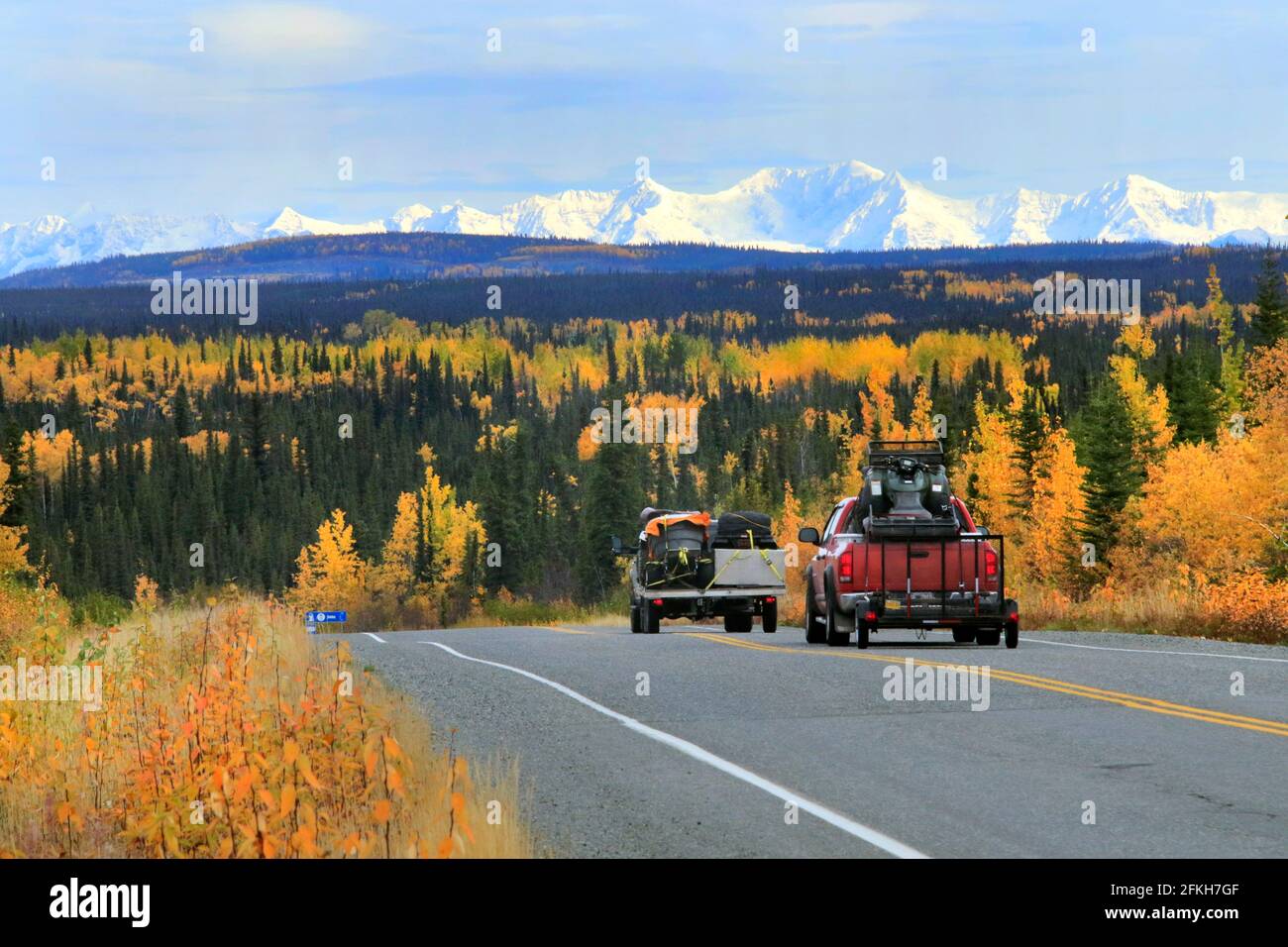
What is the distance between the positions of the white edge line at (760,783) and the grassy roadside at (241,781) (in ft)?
4.94

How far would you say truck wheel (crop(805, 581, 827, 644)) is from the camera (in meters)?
22.9

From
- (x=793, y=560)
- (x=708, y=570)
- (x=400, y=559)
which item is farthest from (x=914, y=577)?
(x=400, y=559)

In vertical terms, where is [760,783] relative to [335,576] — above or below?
above

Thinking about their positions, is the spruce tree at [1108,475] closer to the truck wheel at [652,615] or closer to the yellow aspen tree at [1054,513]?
the yellow aspen tree at [1054,513]

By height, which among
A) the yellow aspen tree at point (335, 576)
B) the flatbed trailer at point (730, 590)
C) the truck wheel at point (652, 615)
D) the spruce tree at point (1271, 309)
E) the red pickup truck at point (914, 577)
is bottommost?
the yellow aspen tree at point (335, 576)

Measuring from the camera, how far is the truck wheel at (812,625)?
75.2 feet

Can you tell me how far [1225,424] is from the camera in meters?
69.9

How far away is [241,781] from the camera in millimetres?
8094

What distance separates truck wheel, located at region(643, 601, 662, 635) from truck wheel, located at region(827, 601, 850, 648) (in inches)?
355

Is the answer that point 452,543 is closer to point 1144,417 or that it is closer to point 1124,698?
point 1144,417

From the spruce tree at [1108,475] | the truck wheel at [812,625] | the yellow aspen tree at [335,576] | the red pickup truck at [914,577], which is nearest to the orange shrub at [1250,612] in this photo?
the red pickup truck at [914,577]

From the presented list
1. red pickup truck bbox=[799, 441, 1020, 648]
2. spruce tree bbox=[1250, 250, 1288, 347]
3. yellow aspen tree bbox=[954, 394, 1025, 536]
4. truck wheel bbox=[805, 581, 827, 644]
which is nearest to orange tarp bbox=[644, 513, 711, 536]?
truck wheel bbox=[805, 581, 827, 644]

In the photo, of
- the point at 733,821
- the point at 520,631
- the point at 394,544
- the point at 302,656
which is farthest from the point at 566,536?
the point at 733,821

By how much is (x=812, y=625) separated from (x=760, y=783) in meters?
12.9
